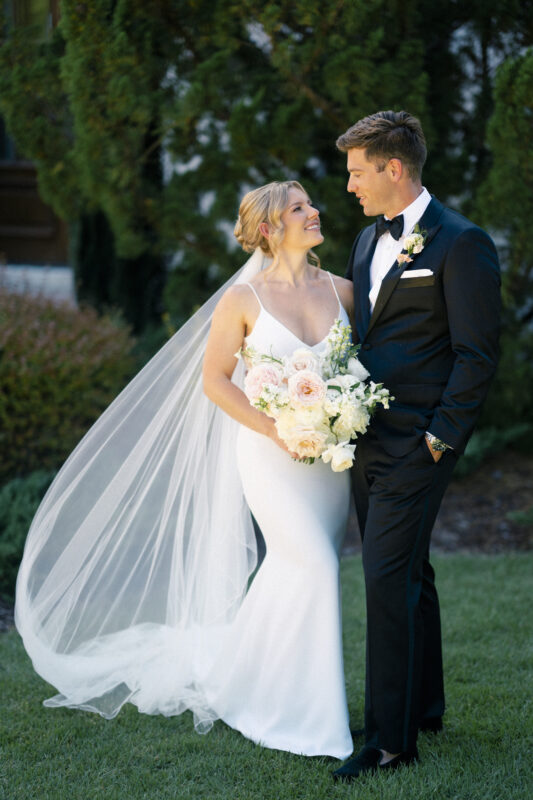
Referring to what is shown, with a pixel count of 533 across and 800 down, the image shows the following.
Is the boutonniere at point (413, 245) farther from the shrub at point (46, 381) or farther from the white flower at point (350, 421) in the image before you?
the shrub at point (46, 381)

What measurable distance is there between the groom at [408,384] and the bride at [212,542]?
28 cm

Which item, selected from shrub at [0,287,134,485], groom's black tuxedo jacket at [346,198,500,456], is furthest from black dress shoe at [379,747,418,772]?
shrub at [0,287,134,485]

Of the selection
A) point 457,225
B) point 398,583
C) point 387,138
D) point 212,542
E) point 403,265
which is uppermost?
point 387,138

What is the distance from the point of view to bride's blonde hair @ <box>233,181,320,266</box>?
3.54 meters

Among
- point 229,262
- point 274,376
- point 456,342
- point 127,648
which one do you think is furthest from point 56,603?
point 229,262

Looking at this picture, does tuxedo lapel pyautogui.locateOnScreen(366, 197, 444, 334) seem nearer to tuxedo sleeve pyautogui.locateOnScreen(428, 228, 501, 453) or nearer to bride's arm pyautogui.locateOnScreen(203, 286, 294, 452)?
tuxedo sleeve pyautogui.locateOnScreen(428, 228, 501, 453)

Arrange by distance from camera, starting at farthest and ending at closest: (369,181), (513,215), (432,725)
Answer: (513,215) → (432,725) → (369,181)

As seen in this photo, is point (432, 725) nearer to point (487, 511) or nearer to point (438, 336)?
point (438, 336)

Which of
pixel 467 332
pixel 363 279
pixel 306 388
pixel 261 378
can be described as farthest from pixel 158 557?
pixel 467 332

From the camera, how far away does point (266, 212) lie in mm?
3559

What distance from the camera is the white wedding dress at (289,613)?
3359mm

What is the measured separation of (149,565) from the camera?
397cm

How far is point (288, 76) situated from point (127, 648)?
394 cm

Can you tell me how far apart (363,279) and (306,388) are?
0.64 meters
